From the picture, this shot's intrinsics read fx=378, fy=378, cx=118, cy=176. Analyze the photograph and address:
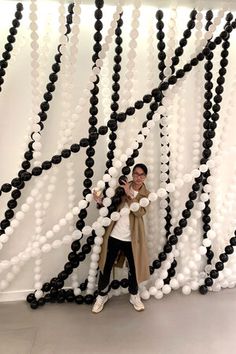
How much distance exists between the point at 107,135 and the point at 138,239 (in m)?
0.76

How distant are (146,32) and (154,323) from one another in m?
2.01

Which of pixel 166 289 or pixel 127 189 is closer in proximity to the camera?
pixel 127 189

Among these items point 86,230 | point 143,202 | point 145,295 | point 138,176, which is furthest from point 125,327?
point 138,176

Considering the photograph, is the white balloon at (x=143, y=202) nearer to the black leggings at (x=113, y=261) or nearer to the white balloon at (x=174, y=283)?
the black leggings at (x=113, y=261)

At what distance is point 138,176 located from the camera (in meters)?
2.53

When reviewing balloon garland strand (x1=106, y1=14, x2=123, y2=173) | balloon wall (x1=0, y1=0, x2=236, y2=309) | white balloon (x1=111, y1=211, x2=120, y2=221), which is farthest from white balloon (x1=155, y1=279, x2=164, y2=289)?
balloon garland strand (x1=106, y1=14, x2=123, y2=173)

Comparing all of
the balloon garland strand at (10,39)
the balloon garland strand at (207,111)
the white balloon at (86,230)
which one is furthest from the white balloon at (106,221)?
the balloon garland strand at (10,39)

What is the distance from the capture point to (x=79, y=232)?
2664 mm

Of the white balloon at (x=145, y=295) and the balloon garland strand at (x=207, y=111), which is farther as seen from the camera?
the white balloon at (x=145, y=295)

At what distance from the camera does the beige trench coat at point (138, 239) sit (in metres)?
2.58

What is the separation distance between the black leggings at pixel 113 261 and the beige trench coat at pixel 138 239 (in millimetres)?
39

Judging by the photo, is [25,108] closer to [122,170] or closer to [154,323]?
[122,170]

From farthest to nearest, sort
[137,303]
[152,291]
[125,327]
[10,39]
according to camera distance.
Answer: [152,291] < [137,303] < [125,327] < [10,39]

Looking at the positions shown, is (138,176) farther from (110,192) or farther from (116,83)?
(116,83)
